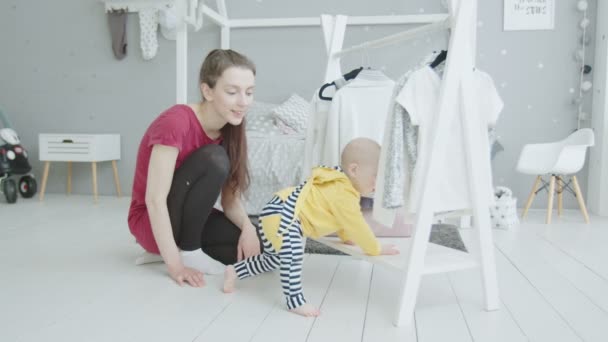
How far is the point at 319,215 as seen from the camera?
1373 millimetres

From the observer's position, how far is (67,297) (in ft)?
4.66

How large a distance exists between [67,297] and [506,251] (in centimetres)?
161

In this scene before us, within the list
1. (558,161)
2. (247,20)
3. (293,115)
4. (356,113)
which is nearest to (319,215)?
(356,113)

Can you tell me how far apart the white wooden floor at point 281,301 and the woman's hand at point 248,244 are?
9 cm

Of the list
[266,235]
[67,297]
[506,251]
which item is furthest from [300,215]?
[506,251]

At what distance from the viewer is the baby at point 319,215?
4.28 ft

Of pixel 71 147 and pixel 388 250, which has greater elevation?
pixel 71 147

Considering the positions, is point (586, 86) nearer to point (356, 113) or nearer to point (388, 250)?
point (356, 113)

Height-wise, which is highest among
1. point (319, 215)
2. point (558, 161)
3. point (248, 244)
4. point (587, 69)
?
point (587, 69)

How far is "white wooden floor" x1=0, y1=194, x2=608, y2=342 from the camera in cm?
117

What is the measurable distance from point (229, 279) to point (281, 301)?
0.61 feet

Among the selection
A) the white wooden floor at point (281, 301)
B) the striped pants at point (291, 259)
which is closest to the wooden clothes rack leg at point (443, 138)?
the white wooden floor at point (281, 301)

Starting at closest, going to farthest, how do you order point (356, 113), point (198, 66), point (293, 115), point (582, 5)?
1. point (356, 113)
2. point (293, 115)
3. point (582, 5)
4. point (198, 66)

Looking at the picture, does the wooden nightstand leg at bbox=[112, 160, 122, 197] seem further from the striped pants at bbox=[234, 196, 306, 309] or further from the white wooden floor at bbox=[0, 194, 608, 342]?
the striped pants at bbox=[234, 196, 306, 309]
